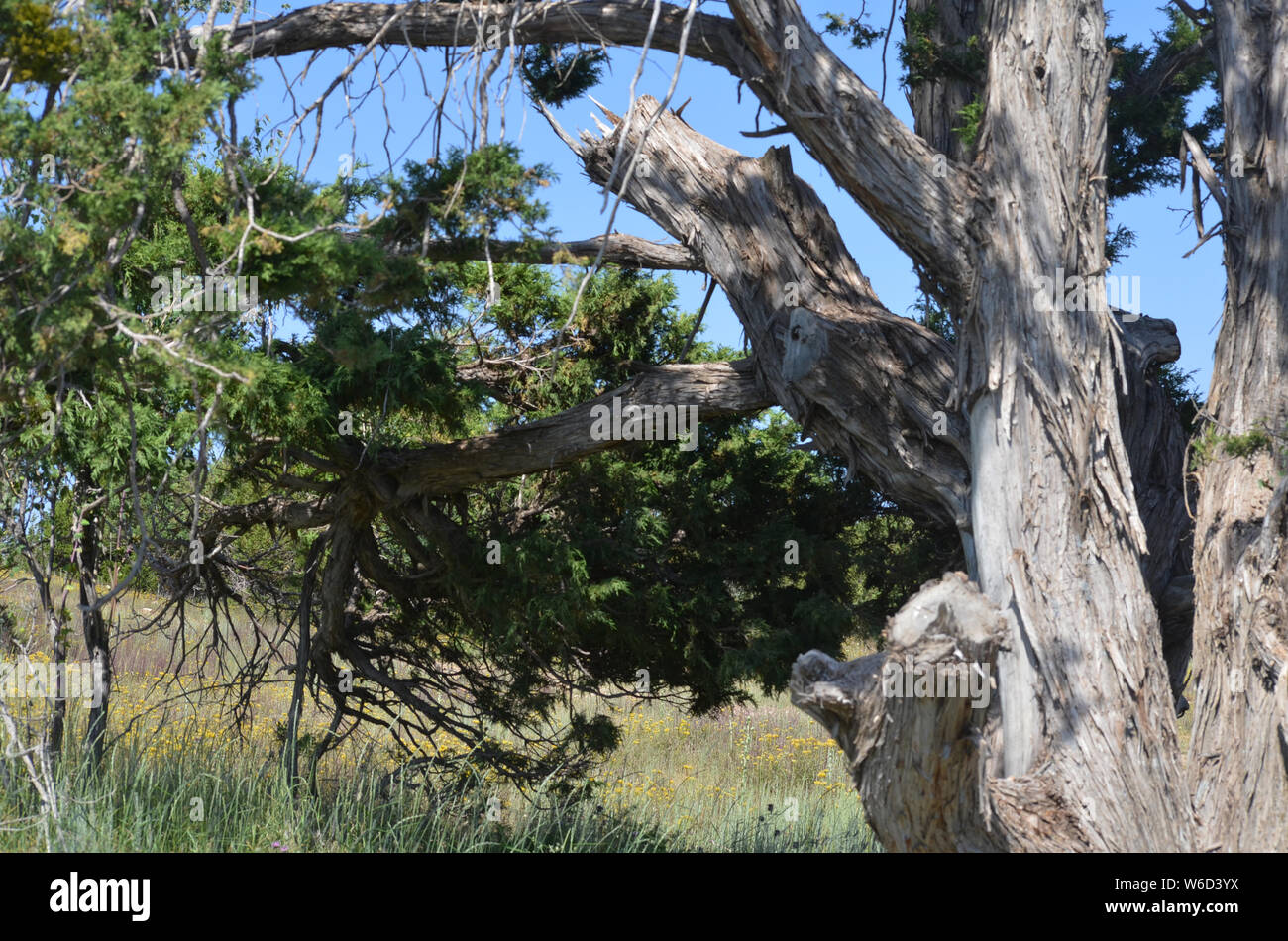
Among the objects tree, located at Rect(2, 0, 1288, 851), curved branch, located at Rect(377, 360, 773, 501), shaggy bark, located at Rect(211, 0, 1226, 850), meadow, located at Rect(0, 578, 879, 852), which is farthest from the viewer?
curved branch, located at Rect(377, 360, 773, 501)

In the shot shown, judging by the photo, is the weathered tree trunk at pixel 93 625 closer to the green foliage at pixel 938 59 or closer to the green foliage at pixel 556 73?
the green foliage at pixel 556 73

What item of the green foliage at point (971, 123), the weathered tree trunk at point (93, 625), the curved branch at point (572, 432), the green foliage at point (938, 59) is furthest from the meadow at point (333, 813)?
the green foliage at point (938, 59)

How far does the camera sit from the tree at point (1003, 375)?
4520 millimetres

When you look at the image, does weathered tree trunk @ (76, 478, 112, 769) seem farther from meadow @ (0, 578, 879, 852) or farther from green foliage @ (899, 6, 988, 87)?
green foliage @ (899, 6, 988, 87)

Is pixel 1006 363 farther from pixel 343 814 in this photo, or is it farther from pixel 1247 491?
pixel 343 814

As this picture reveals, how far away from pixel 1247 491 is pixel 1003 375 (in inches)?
48.1

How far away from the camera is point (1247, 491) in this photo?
511cm

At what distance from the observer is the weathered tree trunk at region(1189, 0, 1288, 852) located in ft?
15.5

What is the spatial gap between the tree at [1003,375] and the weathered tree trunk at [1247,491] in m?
0.01

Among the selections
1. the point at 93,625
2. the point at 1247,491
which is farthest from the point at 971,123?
the point at 93,625

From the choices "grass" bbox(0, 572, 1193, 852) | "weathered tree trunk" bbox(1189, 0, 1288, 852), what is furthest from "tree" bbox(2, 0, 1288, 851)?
"grass" bbox(0, 572, 1193, 852)

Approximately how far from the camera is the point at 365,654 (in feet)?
25.3

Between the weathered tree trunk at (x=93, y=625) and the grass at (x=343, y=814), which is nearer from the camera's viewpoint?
the grass at (x=343, y=814)

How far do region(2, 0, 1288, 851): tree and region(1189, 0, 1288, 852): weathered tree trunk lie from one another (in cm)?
1
